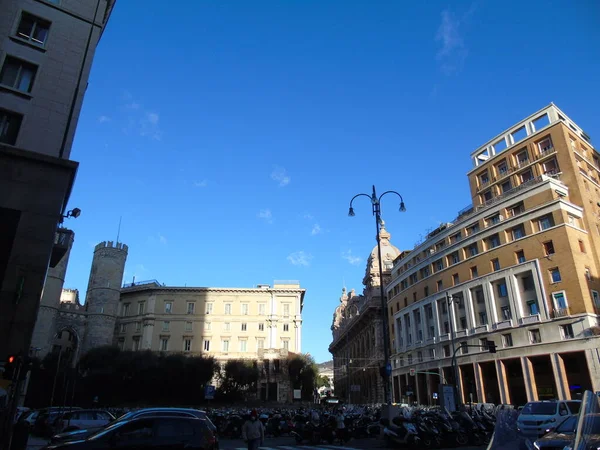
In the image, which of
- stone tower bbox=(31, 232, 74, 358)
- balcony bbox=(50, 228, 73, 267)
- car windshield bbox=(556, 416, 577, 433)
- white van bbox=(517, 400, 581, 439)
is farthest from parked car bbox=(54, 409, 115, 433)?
stone tower bbox=(31, 232, 74, 358)

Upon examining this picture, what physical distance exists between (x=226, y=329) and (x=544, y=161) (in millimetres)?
51310

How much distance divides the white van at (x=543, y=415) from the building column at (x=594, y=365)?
2054 cm

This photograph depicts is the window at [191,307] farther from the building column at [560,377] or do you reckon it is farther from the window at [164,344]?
the building column at [560,377]

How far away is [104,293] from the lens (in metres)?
68.1

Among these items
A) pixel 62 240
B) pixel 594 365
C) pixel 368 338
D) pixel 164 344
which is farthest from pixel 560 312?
pixel 164 344

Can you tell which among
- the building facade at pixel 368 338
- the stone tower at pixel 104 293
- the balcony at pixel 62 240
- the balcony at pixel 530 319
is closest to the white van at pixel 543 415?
the balcony at pixel 62 240

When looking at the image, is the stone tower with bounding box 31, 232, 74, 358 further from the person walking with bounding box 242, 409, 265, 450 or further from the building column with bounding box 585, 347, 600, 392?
the building column with bounding box 585, 347, 600, 392

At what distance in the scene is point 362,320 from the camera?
249 ft

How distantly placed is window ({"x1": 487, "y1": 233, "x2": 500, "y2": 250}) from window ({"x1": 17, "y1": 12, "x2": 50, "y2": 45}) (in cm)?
4145

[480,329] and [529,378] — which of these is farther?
[480,329]

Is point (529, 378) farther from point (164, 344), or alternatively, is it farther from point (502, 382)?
point (164, 344)

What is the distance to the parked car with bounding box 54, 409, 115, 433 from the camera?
16.2 meters

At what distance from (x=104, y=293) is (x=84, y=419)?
56.7 meters

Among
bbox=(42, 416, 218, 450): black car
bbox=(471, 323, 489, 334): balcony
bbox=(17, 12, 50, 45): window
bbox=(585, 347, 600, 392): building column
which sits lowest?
bbox=(42, 416, 218, 450): black car
